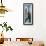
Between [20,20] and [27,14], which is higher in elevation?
[27,14]

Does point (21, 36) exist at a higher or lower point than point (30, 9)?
lower

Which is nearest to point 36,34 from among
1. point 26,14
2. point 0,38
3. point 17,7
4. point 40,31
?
point 40,31

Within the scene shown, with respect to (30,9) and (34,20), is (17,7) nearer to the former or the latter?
(30,9)

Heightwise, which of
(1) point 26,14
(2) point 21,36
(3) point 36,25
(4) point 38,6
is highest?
(4) point 38,6

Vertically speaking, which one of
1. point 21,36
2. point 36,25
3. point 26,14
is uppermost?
point 26,14

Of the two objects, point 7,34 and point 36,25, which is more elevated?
point 36,25

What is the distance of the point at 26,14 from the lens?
13.8ft

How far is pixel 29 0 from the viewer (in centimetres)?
415

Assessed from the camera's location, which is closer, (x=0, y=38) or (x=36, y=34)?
(x=0, y=38)

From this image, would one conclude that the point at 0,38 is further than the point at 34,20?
No

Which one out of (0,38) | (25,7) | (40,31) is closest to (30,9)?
(25,7)

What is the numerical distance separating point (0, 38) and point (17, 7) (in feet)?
5.83

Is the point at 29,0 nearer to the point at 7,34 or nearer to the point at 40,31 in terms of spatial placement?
the point at 40,31

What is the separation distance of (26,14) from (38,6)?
0.50 metres
